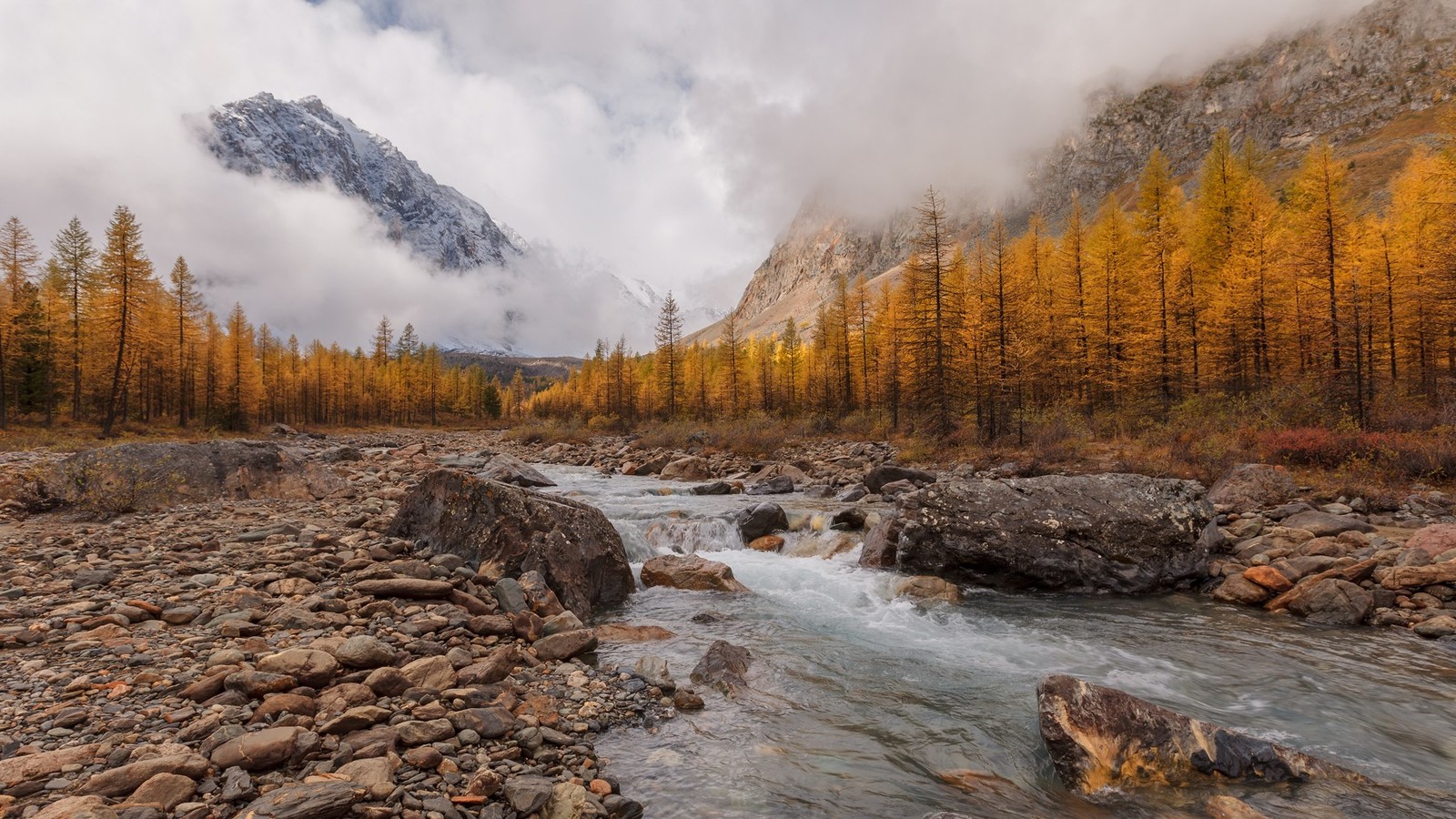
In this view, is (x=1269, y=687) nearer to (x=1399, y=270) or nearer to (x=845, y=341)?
(x=1399, y=270)

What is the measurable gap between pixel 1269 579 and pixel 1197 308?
27.5 metres

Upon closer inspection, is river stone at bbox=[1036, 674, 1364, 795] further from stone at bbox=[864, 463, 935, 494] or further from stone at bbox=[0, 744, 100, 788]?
stone at bbox=[864, 463, 935, 494]

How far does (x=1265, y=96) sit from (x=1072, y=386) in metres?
162

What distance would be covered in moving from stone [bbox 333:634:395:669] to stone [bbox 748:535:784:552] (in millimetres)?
9892

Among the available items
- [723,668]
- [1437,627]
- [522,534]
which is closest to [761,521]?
[522,534]

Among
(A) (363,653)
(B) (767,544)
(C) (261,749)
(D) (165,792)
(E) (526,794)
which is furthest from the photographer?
(B) (767,544)

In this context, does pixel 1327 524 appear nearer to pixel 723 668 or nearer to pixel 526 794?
pixel 723 668

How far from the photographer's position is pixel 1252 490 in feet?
45.0

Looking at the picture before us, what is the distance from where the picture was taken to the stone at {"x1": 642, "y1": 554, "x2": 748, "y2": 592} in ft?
35.8

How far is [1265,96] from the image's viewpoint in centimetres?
13462

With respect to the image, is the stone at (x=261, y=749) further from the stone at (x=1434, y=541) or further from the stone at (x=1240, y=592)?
the stone at (x=1434, y=541)

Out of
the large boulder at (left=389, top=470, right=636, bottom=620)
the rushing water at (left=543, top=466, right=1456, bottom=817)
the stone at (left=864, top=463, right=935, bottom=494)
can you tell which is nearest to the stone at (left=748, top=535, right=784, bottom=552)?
the rushing water at (left=543, top=466, right=1456, bottom=817)

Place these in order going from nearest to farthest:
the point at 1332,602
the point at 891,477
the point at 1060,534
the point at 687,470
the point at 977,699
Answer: the point at 977,699 → the point at 1332,602 → the point at 1060,534 → the point at 891,477 → the point at 687,470

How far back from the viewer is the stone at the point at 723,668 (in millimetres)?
6816
